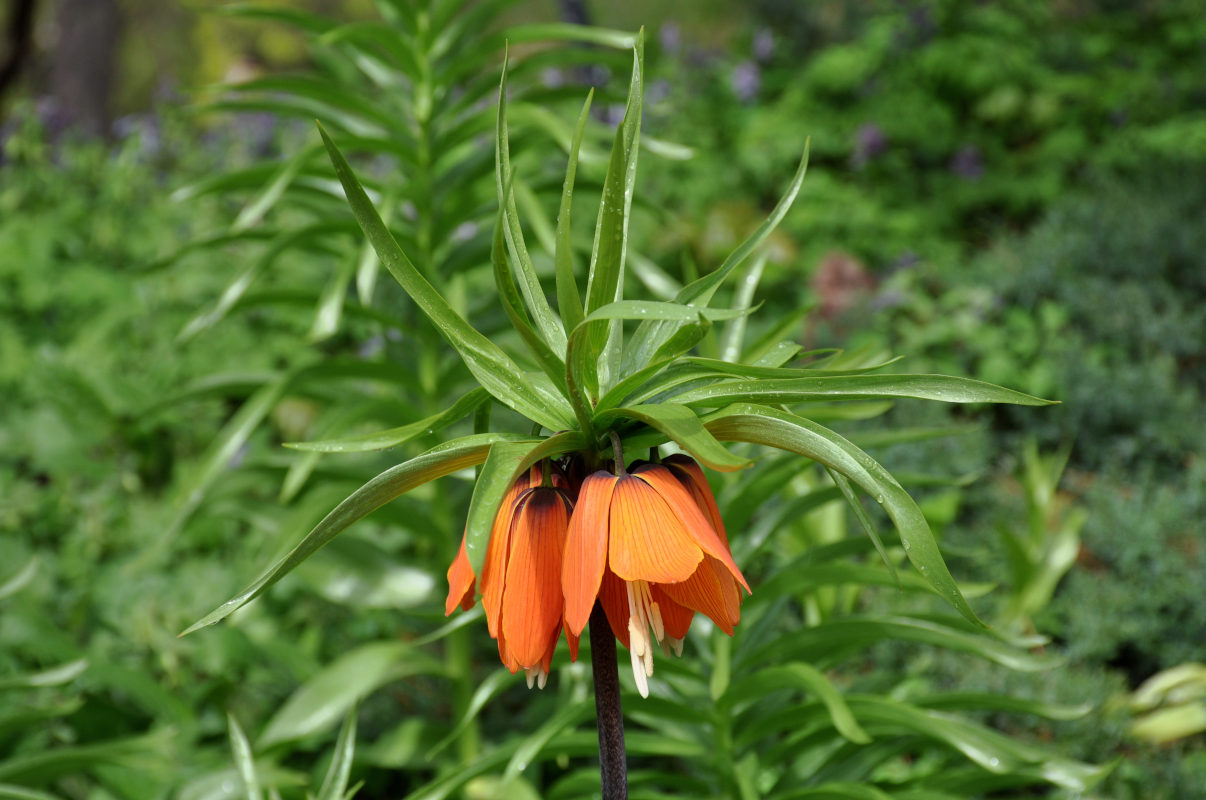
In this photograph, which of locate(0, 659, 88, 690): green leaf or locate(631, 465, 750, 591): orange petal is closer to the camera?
locate(631, 465, 750, 591): orange petal

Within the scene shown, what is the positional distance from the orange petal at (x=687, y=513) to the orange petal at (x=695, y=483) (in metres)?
0.02

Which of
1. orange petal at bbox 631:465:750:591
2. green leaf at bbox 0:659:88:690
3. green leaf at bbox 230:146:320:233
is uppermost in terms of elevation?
green leaf at bbox 230:146:320:233

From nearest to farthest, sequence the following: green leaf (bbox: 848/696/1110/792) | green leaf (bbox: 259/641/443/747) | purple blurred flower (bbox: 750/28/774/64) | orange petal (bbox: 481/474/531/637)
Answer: orange petal (bbox: 481/474/531/637) < green leaf (bbox: 848/696/1110/792) < green leaf (bbox: 259/641/443/747) < purple blurred flower (bbox: 750/28/774/64)

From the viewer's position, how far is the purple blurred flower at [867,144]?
4457 millimetres

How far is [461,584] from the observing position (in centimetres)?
79

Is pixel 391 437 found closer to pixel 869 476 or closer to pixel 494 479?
pixel 494 479

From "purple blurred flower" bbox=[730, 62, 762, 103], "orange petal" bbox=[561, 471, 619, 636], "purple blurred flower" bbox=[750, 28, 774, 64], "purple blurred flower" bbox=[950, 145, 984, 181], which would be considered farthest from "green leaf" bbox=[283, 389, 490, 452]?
"purple blurred flower" bbox=[750, 28, 774, 64]

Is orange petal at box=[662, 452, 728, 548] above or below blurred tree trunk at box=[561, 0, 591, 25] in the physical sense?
below

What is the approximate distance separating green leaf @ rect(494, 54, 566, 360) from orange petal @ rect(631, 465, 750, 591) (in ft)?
0.49

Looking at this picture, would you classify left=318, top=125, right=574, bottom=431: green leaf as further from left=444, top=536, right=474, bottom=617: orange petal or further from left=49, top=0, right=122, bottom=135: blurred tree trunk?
left=49, top=0, right=122, bottom=135: blurred tree trunk

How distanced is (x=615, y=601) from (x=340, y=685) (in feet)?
3.87

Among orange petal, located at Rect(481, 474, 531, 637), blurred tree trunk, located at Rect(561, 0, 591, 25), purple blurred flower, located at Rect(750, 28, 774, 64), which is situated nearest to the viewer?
orange petal, located at Rect(481, 474, 531, 637)

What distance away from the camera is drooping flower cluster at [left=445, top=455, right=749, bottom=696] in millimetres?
712

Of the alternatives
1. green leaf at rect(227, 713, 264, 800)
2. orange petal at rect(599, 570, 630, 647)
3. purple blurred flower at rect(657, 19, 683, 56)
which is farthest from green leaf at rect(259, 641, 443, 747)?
purple blurred flower at rect(657, 19, 683, 56)
